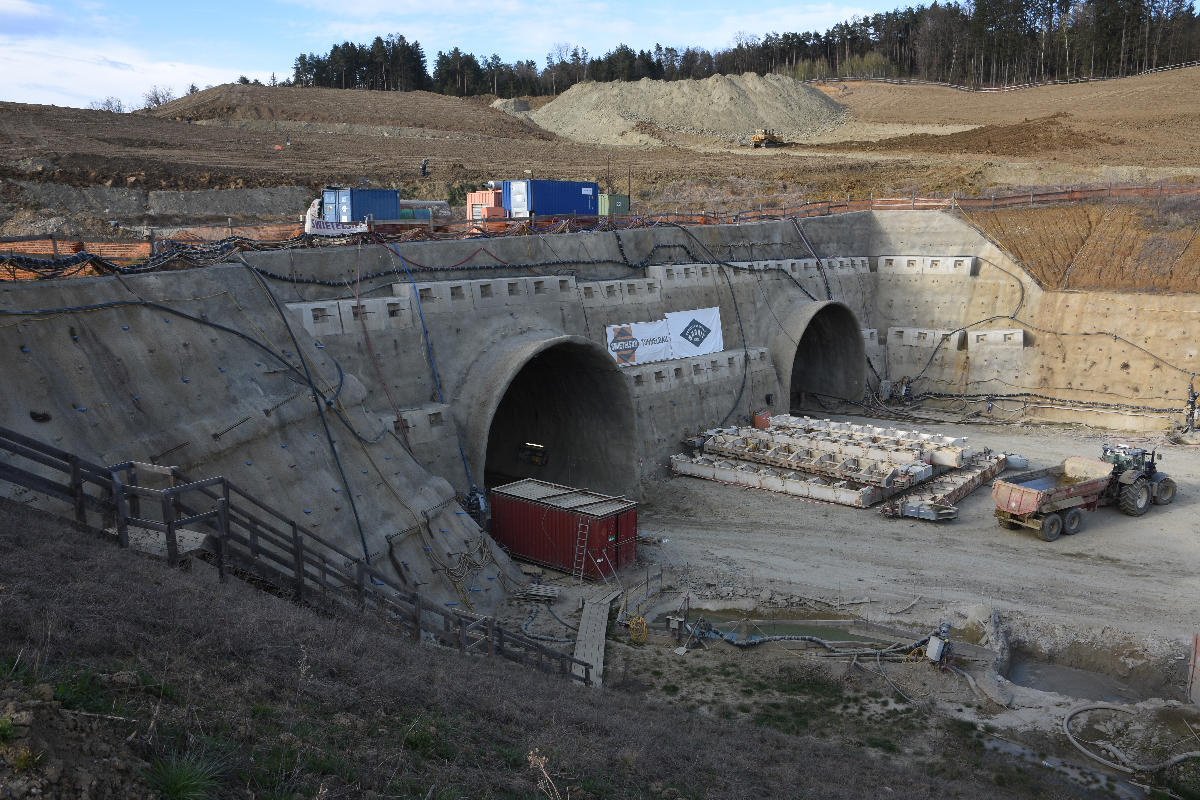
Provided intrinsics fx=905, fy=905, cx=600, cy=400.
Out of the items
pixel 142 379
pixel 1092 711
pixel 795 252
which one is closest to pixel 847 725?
pixel 1092 711

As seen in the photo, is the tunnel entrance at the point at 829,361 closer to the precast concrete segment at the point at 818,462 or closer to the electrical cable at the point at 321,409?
the precast concrete segment at the point at 818,462

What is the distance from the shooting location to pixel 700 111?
96812mm

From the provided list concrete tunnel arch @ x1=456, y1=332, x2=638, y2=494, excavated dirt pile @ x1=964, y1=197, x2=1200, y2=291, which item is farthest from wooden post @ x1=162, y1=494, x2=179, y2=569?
excavated dirt pile @ x1=964, y1=197, x2=1200, y2=291

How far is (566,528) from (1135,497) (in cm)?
1471

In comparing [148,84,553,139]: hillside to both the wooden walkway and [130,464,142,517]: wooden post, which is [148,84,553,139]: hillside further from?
[130,464,142,517]: wooden post

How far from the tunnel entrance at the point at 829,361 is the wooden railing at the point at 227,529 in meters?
24.0

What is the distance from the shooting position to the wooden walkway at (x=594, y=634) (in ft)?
50.8

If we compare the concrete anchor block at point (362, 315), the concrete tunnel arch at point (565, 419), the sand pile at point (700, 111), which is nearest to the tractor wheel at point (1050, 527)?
the concrete tunnel arch at point (565, 419)

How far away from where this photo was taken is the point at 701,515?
971 inches

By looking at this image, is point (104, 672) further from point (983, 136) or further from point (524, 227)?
point (983, 136)

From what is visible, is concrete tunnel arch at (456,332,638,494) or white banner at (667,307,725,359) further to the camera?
white banner at (667,307,725,359)

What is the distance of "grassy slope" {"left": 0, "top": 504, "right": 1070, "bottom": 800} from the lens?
23.7 feet

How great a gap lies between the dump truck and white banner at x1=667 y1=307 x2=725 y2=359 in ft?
36.1

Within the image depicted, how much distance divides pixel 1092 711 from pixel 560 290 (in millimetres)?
17466
